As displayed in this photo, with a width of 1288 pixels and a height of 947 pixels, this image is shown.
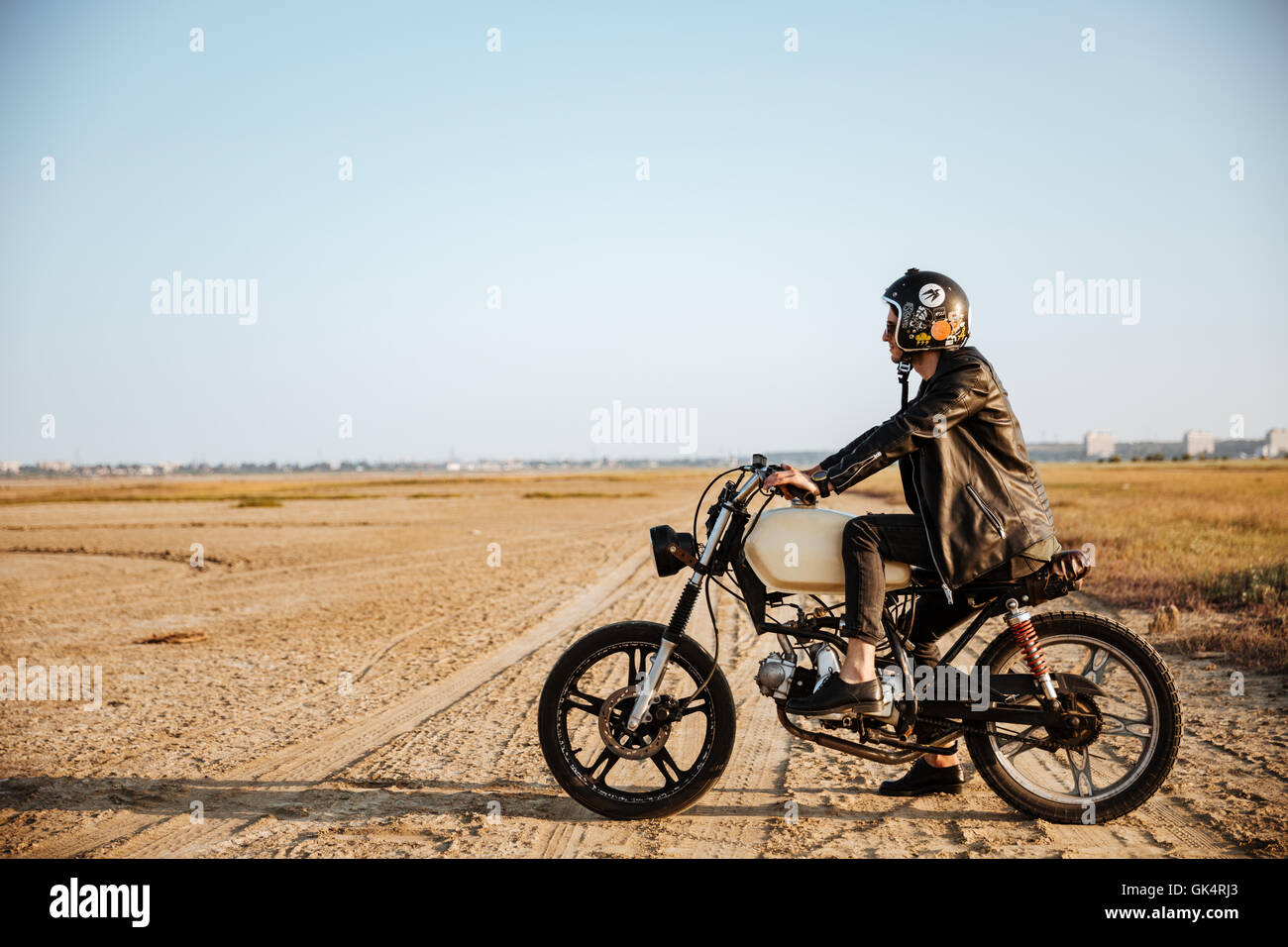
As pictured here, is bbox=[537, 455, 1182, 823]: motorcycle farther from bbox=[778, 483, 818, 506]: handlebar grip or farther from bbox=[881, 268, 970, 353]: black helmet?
bbox=[881, 268, 970, 353]: black helmet

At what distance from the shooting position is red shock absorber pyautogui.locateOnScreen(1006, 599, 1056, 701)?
4.04 m

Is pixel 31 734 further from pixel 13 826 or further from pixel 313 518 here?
pixel 313 518

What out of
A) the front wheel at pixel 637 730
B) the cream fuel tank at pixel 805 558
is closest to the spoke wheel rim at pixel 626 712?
the front wheel at pixel 637 730

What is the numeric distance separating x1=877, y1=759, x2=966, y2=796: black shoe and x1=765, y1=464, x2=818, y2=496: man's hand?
68.7 inches

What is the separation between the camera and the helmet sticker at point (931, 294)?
4.14m

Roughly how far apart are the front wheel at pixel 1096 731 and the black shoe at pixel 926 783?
0.35 m

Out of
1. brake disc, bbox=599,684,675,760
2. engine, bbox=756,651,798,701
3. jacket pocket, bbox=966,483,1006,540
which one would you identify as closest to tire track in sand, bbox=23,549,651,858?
brake disc, bbox=599,684,675,760

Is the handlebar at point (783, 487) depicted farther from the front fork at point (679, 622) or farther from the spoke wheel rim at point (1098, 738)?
the spoke wheel rim at point (1098, 738)

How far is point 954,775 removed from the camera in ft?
15.0

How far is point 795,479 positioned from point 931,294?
1.15 metres

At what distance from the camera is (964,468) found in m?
3.94
